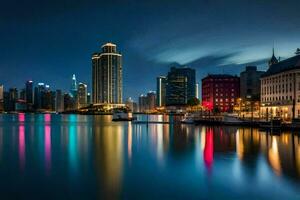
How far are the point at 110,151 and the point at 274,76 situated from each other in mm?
93205

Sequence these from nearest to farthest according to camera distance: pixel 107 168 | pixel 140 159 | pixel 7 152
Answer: pixel 107 168 < pixel 140 159 < pixel 7 152

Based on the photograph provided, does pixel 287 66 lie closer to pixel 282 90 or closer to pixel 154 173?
pixel 282 90

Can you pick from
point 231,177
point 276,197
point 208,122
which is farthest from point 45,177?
point 208,122

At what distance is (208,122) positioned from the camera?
4471 inches

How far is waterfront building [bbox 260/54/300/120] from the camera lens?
346 ft

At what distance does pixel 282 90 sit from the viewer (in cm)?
11612

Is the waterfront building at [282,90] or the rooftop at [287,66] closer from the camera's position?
the waterfront building at [282,90]

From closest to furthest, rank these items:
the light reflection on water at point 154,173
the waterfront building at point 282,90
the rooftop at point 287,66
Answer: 1. the light reflection on water at point 154,173
2. the waterfront building at point 282,90
3. the rooftop at point 287,66

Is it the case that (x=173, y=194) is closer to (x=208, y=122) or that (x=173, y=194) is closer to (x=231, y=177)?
(x=231, y=177)

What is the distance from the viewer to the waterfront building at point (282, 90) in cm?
10554

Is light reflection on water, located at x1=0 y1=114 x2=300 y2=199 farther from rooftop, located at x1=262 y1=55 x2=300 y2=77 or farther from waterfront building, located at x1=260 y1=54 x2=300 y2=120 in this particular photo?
rooftop, located at x1=262 y1=55 x2=300 y2=77

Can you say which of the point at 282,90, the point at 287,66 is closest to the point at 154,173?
the point at 282,90

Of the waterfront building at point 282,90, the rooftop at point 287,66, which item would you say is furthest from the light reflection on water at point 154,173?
the rooftop at point 287,66

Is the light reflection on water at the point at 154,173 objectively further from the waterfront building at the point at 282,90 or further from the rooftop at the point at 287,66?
the rooftop at the point at 287,66
